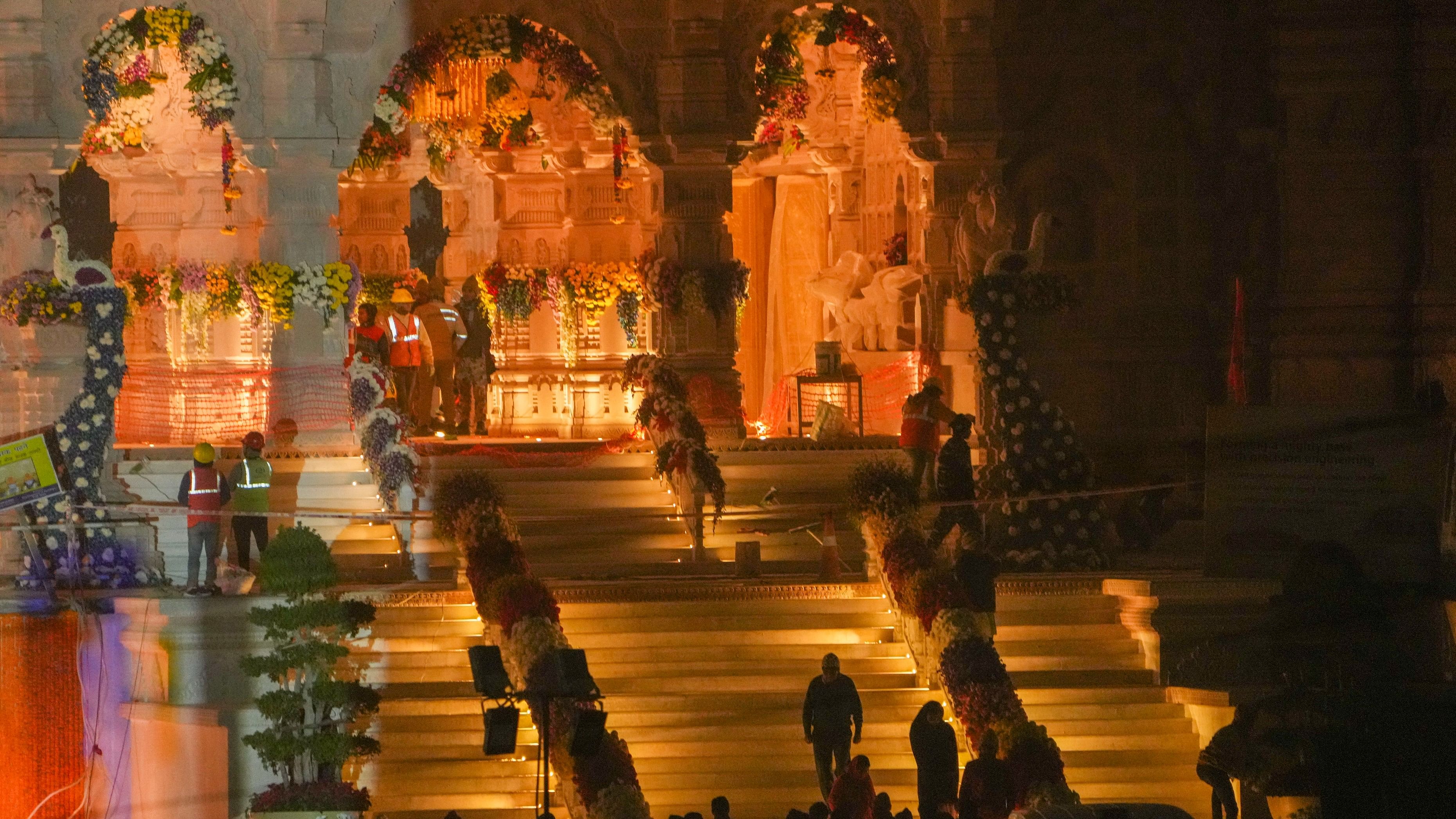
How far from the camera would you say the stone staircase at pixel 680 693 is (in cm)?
1591

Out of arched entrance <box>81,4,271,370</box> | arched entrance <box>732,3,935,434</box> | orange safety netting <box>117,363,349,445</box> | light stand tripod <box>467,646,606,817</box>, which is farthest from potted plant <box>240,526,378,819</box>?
arched entrance <box>732,3,935,434</box>

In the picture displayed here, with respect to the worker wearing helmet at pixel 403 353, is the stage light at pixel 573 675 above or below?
below

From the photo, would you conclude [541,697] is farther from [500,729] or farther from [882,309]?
[882,309]

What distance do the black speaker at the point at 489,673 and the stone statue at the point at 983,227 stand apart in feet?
29.5

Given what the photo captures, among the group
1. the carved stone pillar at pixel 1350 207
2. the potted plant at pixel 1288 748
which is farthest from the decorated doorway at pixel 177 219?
the potted plant at pixel 1288 748

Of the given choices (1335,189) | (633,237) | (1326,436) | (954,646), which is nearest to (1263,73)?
(1335,189)

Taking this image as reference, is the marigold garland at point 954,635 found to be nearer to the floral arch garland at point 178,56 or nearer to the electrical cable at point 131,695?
the electrical cable at point 131,695

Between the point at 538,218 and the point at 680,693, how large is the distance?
10950mm

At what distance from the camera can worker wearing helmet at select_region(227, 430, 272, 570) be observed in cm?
1838

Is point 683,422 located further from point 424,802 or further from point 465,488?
point 424,802

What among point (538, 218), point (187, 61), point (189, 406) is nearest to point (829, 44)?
point (538, 218)

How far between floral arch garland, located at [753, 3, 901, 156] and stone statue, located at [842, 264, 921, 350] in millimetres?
1757

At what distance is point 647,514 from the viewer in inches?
699

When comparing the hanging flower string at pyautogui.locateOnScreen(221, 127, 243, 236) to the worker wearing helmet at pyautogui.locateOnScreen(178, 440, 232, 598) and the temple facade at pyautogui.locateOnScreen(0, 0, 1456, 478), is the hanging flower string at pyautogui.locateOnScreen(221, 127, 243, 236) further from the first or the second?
the worker wearing helmet at pyautogui.locateOnScreen(178, 440, 232, 598)
